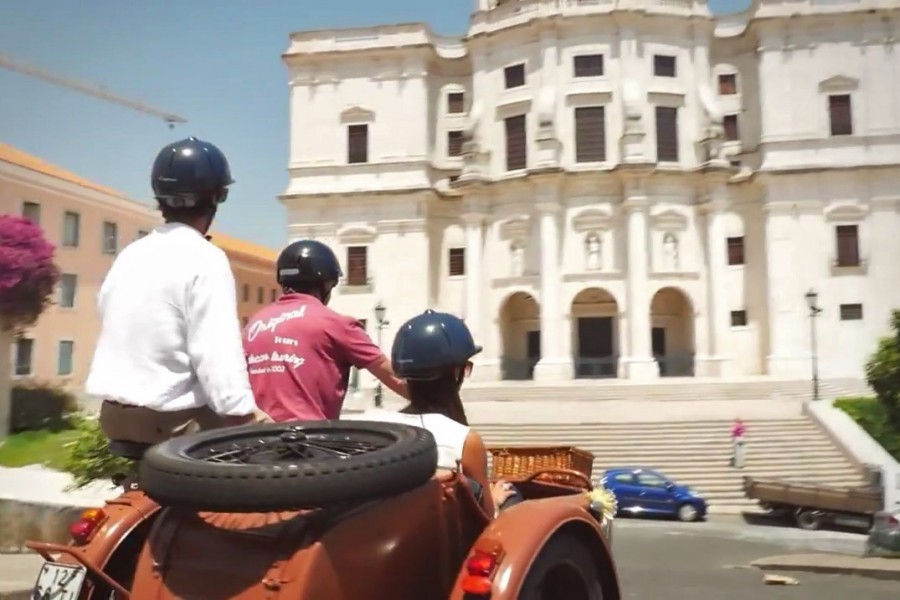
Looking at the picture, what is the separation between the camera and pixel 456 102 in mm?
37594

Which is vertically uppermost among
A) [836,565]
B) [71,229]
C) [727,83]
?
[727,83]

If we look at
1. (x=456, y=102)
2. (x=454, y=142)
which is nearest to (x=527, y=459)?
(x=454, y=142)

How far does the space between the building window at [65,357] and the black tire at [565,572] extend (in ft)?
99.3

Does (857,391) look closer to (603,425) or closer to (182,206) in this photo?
(603,425)

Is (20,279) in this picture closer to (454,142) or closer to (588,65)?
(454,142)

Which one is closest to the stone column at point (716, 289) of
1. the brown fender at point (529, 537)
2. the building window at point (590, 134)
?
the building window at point (590, 134)

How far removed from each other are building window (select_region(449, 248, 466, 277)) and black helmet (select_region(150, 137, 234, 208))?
32.8m

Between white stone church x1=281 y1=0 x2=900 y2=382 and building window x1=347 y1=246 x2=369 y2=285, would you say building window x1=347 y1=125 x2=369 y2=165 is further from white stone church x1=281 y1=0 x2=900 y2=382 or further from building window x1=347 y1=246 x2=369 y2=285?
building window x1=347 y1=246 x2=369 y2=285

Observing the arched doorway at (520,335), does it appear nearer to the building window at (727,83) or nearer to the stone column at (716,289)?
the stone column at (716,289)

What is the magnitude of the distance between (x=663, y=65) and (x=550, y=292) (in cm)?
1027

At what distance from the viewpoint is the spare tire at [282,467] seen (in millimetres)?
2449

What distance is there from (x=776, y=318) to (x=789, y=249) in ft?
8.89

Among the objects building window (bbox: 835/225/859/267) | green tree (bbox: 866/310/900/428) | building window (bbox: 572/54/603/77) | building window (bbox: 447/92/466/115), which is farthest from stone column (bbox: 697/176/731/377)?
building window (bbox: 447/92/466/115)

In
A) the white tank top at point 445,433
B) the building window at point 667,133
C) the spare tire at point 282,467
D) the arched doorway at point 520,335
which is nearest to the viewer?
the spare tire at point 282,467
